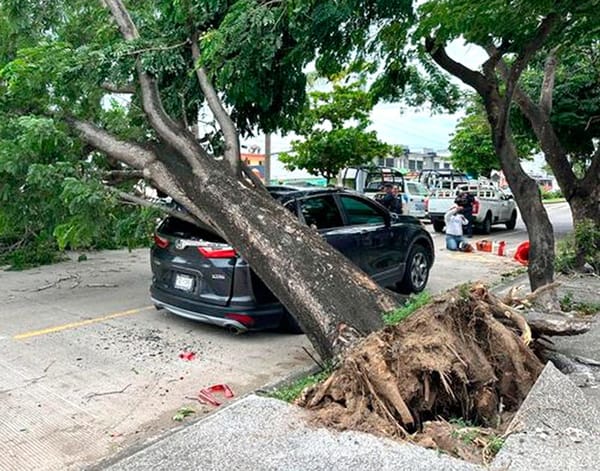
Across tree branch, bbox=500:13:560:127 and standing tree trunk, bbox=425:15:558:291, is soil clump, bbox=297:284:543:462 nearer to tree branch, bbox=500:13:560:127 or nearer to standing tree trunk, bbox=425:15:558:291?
standing tree trunk, bbox=425:15:558:291

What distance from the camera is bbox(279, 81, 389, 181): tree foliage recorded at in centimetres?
2078

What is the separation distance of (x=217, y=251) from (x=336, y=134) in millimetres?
16072

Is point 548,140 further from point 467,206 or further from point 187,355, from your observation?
point 467,206

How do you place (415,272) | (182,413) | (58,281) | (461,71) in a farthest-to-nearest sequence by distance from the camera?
(58,281)
(415,272)
(461,71)
(182,413)

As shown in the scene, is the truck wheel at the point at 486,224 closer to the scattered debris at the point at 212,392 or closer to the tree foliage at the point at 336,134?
the tree foliage at the point at 336,134

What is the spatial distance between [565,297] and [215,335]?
455 cm

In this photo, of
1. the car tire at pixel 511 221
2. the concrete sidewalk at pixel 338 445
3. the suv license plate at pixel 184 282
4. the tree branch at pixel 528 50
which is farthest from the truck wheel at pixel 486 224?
the concrete sidewalk at pixel 338 445

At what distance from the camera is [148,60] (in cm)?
597

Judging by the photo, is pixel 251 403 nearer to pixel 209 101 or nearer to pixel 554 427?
pixel 554 427

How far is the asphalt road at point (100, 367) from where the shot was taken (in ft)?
12.2

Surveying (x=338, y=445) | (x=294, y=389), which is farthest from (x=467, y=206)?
(x=338, y=445)

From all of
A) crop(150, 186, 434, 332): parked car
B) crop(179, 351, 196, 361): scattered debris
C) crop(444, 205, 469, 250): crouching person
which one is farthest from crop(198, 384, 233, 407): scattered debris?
crop(444, 205, 469, 250): crouching person

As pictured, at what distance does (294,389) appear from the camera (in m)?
4.13

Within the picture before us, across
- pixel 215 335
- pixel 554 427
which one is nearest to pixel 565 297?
pixel 554 427
